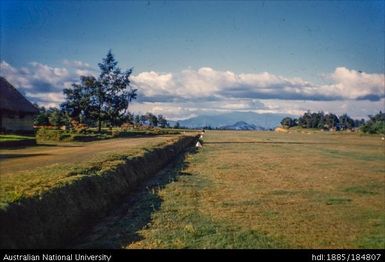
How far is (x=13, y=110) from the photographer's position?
129 feet

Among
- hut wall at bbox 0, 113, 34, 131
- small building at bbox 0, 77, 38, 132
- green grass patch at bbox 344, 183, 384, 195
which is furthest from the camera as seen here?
hut wall at bbox 0, 113, 34, 131

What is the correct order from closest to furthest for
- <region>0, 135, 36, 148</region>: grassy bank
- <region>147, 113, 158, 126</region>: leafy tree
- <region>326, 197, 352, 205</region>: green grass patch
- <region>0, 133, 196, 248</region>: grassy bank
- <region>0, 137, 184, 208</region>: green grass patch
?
<region>0, 133, 196, 248</region>: grassy bank < <region>0, 137, 184, 208</region>: green grass patch < <region>326, 197, 352, 205</region>: green grass patch < <region>0, 135, 36, 148</region>: grassy bank < <region>147, 113, 158, 126</region>: leafy tree

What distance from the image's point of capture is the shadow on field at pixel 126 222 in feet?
34.9

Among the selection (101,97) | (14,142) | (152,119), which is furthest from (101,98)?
(152,119)

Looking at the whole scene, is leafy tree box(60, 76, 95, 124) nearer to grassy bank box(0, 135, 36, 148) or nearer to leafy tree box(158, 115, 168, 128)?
grassy bank box(0, 135, 36, 148)

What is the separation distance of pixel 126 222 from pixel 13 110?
30335 millimetres

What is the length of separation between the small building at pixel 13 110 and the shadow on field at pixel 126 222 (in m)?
24.1

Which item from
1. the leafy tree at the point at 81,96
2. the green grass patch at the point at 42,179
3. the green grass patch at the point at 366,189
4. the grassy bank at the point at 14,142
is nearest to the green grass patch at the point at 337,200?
the green grass patch at the point at 366,189

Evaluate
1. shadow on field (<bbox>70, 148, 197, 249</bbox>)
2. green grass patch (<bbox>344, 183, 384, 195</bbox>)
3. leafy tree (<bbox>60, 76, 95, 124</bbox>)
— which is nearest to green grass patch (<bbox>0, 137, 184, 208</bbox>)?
shadow on field (<bbox>70, 148, 197, 249</bbox>)

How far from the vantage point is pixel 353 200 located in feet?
54.7

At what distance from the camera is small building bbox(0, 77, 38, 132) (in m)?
38.5

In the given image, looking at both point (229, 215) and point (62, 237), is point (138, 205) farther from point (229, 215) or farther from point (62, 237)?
point (62, 237)

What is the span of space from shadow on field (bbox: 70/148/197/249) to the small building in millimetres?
24126

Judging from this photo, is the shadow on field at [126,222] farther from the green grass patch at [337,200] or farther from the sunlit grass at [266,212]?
the green grass patch at [337,200]
